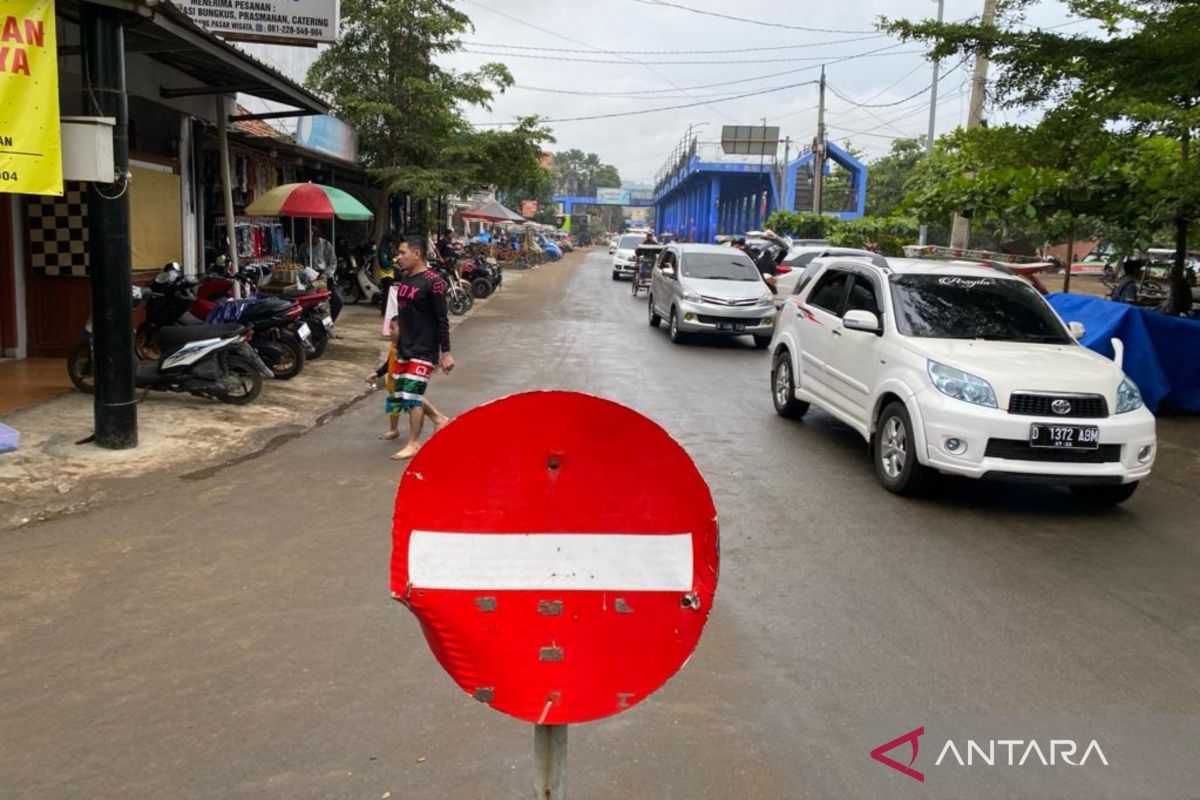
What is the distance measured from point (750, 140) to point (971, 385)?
2048 inches

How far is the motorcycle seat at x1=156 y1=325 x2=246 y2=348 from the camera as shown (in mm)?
8922

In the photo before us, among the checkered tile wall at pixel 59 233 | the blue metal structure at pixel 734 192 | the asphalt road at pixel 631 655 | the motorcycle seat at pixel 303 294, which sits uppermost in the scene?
the blue metal structure at pixel 734 192

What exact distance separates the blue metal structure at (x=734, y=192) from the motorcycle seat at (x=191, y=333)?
41407 mm

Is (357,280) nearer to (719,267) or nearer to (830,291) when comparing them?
(719,267)

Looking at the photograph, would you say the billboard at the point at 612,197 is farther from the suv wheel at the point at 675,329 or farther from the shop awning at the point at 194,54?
the shop awning at the point at 194,54

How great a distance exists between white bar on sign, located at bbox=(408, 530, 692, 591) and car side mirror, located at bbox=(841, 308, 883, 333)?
5592 millimetres

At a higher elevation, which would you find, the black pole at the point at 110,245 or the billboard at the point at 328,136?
the billboard at the point at 328,136

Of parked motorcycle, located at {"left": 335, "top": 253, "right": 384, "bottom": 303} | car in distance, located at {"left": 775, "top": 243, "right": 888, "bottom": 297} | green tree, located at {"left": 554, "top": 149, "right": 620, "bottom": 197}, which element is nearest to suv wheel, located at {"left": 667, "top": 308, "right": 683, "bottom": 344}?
car in distance, located at {"left": 775, "top": 243, "right": 888, "bottom": 297}

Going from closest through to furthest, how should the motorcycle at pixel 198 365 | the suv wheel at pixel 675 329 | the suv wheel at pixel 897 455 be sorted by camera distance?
the suv wheel at pixel 897 455 → the motorcycle at pixel 198 365 → the suv wheel at pixel 675 329

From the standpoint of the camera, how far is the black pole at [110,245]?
6.75 m

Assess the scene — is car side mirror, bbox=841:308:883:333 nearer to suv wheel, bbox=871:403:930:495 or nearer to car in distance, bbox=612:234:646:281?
suv wheel, bbox=871:403:930:495

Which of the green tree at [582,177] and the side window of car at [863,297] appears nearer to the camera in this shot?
the side window of car at [863,297]

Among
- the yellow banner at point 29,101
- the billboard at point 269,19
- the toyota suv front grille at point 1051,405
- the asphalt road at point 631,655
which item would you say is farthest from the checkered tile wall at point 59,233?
the toyota suv front grille at point 1051,405

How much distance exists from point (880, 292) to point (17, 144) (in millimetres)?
6327
